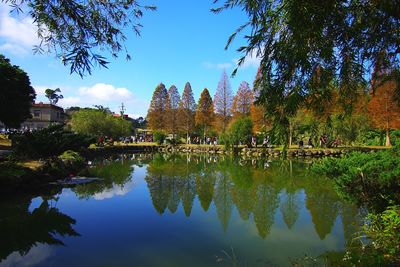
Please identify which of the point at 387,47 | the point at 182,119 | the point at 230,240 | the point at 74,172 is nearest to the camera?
the point at 387,47

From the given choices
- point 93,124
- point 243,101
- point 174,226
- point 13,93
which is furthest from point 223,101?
point 174,226

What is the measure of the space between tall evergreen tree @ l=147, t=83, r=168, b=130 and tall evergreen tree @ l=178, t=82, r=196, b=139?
139 inches

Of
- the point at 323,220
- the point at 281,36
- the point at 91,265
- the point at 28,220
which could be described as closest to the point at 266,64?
the point at 281,36

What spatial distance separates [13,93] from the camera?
23594 millimetres

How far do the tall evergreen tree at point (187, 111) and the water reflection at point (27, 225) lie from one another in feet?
121

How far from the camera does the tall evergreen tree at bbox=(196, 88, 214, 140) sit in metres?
47.6

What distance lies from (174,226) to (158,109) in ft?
144

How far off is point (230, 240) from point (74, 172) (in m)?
10.6

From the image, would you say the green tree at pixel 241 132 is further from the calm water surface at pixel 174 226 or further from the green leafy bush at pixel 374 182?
the green leafy bush at pixel 374 182

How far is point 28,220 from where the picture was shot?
8.24 m

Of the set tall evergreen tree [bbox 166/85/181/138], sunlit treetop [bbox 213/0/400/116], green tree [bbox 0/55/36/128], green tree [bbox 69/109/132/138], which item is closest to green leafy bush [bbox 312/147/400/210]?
sunlit treetop [bbox 213/0/400/116]

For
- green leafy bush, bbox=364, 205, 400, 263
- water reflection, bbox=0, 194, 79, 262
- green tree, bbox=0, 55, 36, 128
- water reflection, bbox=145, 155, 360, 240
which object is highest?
green tree, bbox=0, 55, 36, 128

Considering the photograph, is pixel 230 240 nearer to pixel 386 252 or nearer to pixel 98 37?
pixel 386 252

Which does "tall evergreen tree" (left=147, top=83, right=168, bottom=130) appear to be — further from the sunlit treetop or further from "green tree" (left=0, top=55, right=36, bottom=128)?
the sunlit treetop
